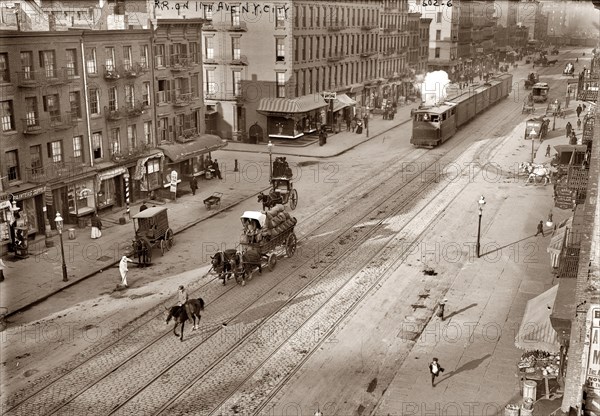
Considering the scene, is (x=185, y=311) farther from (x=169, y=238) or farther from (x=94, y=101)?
(x=94, y=101)

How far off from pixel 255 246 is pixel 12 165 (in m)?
14.5

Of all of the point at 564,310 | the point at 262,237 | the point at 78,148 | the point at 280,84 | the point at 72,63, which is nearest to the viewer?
the point at 564,310

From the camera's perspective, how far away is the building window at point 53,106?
1439 inches

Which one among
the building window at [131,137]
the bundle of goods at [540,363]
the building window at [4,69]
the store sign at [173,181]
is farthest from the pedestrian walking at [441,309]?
the building window at [131,137]

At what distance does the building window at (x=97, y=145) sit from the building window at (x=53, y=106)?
123 inches

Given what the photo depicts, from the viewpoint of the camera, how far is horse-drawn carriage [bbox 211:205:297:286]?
29.0 meters

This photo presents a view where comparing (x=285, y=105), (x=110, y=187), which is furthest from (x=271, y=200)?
(x=285, y=105)

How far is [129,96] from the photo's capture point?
1679 inches

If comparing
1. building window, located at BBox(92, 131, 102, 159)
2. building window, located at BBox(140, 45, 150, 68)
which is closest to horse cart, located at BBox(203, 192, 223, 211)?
building window, located at BBox(92, 131, 102, 159)

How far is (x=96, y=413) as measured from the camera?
19.4 meters

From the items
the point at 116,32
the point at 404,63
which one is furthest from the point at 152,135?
Answer: the point at 404,63

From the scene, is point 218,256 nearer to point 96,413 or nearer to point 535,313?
point 96,413

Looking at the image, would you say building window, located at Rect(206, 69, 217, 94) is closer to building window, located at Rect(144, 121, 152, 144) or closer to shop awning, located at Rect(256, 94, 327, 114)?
shop awning, located at Rect(256, 94, 327, 114)

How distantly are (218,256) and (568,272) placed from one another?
568 inches
